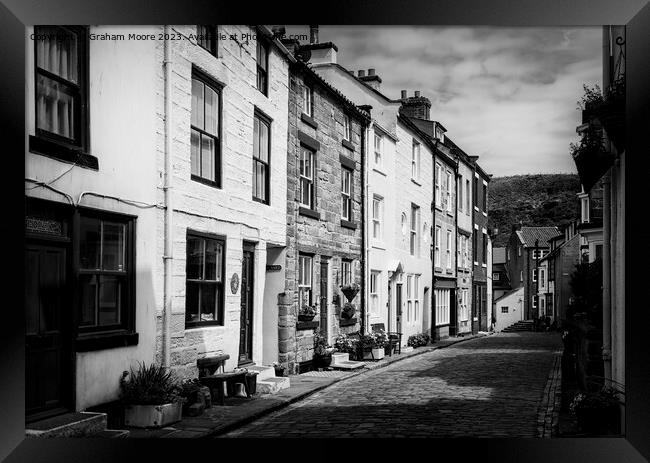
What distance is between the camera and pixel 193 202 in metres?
9.35

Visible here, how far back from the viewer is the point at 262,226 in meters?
11.6

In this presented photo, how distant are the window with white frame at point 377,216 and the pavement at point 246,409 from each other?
3.12 m

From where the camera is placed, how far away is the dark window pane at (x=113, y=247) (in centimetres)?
789

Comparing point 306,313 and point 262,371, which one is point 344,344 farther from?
point 262,371

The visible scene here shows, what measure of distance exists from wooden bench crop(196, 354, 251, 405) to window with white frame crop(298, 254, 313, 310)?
298cm

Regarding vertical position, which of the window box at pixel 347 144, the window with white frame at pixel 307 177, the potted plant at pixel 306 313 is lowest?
the potted plant at pixel 306 313

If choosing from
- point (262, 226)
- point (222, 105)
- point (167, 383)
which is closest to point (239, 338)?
point (262, 226)

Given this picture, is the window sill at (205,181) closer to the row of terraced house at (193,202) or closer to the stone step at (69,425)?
the row of terraced house at (193,202)

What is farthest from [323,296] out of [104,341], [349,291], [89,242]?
[89,242]

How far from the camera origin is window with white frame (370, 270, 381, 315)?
649 inches

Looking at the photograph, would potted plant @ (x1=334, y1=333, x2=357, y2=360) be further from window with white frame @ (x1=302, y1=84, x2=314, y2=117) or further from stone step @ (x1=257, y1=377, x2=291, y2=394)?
window with white frame @ (x1=302, y1=84, x2=314, y2=117)

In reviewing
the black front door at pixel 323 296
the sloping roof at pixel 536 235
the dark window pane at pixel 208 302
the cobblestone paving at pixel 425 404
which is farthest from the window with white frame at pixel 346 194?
the dark window pane at pixel 208 302

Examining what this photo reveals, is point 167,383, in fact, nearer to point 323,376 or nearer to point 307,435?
point 307,435
